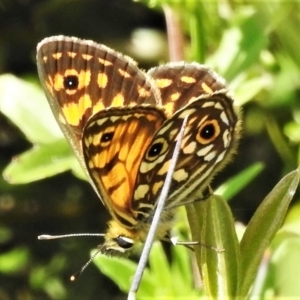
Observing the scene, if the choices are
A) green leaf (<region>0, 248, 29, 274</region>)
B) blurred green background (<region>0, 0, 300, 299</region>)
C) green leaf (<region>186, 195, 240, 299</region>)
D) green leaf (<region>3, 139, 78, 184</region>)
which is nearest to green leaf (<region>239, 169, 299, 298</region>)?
green leaf (<region>186, 195, 240, 299</region>)

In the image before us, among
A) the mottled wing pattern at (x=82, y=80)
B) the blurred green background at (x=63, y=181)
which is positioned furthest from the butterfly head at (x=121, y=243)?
the blurred green background at (x=63, y=181)

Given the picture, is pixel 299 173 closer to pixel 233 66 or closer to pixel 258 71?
pixel 233 66

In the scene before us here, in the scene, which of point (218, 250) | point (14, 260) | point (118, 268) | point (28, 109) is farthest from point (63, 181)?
point (218, 250)

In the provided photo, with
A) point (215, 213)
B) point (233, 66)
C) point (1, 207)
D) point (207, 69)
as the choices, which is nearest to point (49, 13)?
point (1, 207)

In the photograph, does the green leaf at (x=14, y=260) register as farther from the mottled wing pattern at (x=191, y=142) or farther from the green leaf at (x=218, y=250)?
the green leaf at (x=218, y=250)

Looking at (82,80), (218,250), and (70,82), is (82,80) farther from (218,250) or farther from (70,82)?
(218,250)
